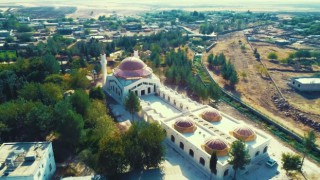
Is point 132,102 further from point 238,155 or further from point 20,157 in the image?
point 238,155

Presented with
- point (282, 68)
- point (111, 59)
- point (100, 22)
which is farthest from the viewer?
point (100, 22)

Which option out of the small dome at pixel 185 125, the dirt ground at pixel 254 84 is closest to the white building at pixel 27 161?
the small dome at pixel 185 125

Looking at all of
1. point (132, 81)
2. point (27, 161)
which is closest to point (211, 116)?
point (132, 81)

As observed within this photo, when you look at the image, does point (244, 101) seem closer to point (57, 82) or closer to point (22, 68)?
point (57, 82)

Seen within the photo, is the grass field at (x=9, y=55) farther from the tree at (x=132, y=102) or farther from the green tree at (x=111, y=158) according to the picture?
the green tree at (x=111, y=158)

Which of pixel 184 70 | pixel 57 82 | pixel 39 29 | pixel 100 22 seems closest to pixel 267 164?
pixel 184 70

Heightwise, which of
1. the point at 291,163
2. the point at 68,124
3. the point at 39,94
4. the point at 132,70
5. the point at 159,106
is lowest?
the point at 291,163

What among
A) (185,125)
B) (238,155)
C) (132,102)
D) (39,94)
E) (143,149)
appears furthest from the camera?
(39,94)
